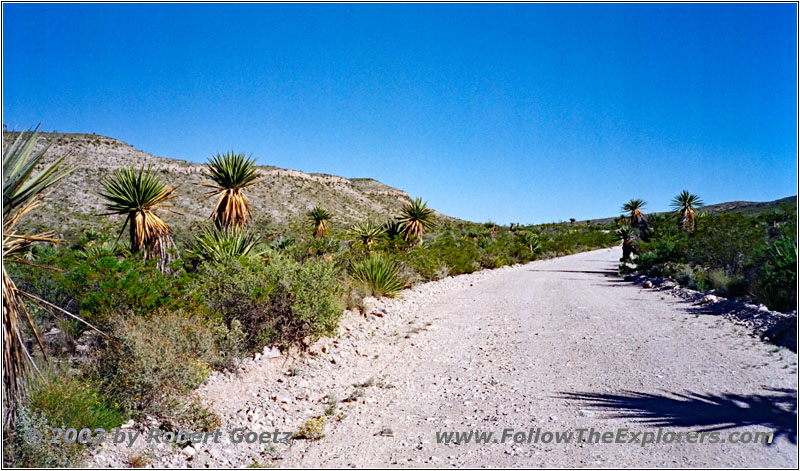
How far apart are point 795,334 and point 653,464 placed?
5.75 m

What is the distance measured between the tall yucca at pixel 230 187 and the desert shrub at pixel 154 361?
10.0 metres

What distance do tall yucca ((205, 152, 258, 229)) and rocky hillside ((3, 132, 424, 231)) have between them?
2537 centimetres

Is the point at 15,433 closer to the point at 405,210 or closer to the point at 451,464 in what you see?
the point at 451,464

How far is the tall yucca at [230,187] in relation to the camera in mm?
15922

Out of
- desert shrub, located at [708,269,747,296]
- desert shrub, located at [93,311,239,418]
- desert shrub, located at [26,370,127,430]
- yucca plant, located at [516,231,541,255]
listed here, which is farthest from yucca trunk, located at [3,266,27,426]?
yucca plant, located at [516,231,541,255]

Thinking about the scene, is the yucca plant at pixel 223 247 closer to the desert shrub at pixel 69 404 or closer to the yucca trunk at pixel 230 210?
the yucca trunk at pixel 230 210

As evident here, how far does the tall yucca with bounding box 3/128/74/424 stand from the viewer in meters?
3.74

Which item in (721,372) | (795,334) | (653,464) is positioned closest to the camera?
(653,464)

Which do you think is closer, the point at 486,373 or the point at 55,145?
the point at 486,373

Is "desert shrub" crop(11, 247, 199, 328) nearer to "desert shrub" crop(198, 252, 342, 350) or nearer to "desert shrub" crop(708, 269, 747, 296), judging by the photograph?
"desert shrub" crop(198, 252, 342, 350)

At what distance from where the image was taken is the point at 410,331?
1038 centimetres

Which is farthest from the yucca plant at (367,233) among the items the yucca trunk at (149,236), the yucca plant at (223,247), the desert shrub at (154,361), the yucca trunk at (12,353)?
the yucca trunk at (12,353)

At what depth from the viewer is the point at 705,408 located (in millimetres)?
5535

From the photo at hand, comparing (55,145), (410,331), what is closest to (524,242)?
(410,331)
